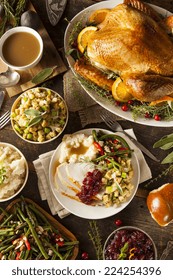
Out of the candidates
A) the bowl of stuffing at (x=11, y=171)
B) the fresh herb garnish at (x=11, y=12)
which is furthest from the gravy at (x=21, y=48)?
the bowl of stuffing at (x=11, y=171)

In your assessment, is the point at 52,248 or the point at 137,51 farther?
the point at 52,248

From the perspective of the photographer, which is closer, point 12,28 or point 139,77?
point 139,77

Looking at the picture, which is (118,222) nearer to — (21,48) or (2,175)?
(2,175)

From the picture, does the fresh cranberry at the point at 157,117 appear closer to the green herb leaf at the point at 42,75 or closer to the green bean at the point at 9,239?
the green herb leaf at the point at 42,75

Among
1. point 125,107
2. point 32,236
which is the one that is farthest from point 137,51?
point 32,236
